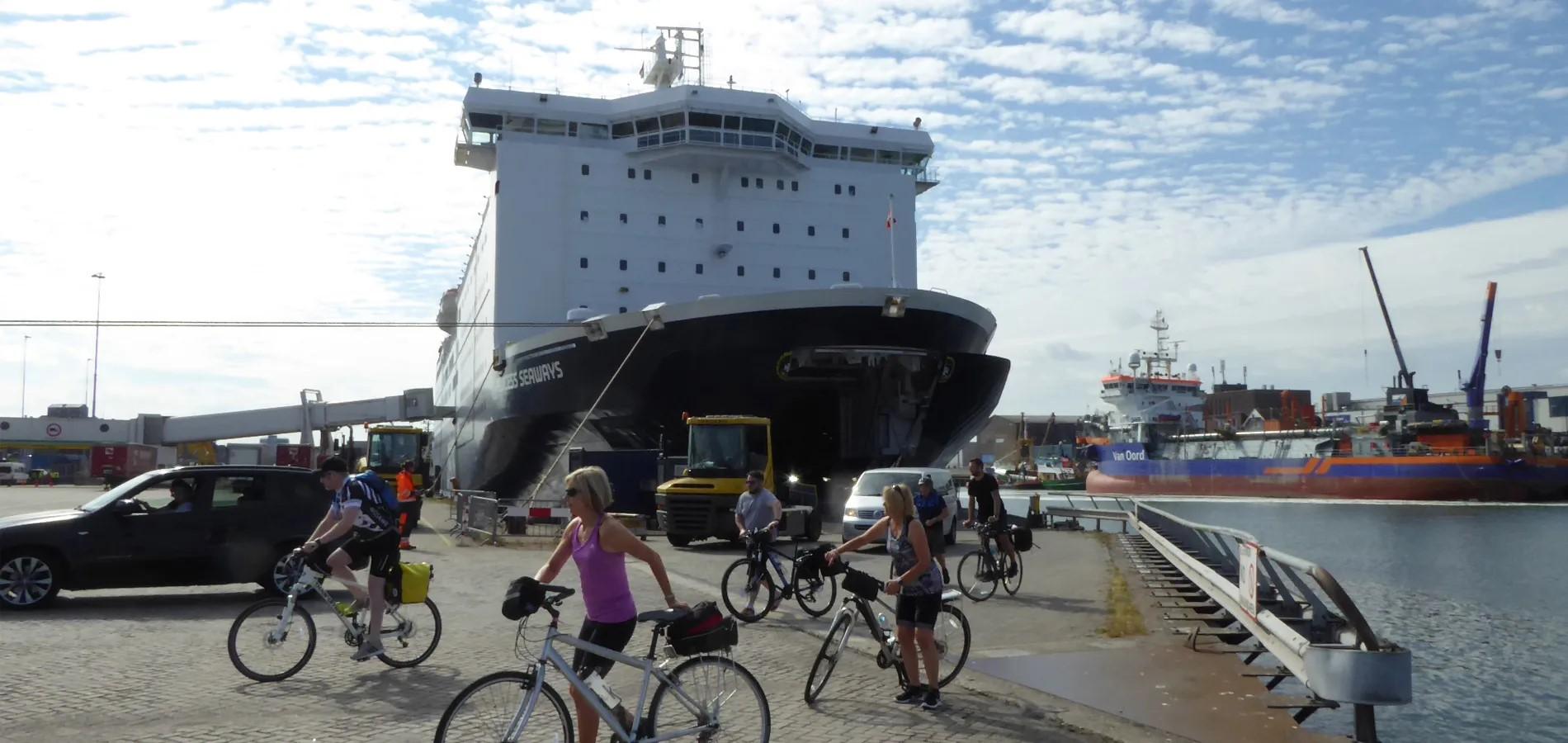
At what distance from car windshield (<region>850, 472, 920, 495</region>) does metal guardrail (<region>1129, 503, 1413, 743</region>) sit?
8336 mm

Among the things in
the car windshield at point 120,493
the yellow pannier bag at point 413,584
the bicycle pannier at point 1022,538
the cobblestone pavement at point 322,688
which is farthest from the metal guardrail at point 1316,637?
the car windshield at point 120,493

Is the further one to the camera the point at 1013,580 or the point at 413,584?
the point at 1013,580

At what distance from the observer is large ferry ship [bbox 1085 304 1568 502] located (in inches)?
2147

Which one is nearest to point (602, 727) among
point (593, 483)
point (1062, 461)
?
point (593, 483)

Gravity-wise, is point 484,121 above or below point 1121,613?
above

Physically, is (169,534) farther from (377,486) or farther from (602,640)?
(602,640)

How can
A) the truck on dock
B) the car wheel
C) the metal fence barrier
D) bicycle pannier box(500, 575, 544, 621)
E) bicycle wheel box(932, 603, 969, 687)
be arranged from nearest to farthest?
bicycle pannier box(500, 575, 544, 621)
bicycle wheel box(932, 603, 969, 687)
the car wheel
the metal fence barrier
the truck on dock

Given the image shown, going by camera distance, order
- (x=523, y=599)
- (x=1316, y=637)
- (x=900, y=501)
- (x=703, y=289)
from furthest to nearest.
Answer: (x=703, y=289), (x=1316, y=637), (x=900, y=501), (x=523, y=599)

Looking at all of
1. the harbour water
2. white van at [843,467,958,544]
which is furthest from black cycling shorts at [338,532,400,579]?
white van at [843,467,958,544]

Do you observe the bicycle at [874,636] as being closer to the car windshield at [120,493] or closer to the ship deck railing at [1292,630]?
the ship deck railing at [1292,630]

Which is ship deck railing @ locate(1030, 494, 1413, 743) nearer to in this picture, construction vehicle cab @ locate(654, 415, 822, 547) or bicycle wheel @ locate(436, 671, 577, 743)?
bicycle wheel @ locate(436, 671, 577, 743)

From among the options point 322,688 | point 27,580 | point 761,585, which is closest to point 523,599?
point 322,688

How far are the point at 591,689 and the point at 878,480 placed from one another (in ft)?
49.6

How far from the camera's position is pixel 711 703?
476 centimetres
